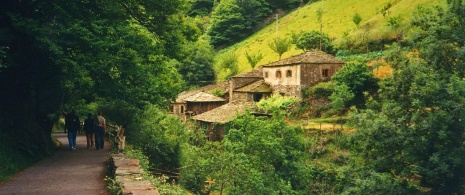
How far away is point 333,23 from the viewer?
2798 inches

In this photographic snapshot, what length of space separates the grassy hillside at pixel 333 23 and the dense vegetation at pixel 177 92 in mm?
22681

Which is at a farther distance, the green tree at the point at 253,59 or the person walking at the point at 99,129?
the green tree at the point at 253,59

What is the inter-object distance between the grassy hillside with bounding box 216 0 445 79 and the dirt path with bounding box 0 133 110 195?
44.0 metres

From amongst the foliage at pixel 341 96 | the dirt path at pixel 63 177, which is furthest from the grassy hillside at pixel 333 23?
the dirt path at pixel 63 177

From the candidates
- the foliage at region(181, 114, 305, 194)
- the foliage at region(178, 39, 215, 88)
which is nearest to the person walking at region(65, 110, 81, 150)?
the foliage at region(181, 114, 305, 194)

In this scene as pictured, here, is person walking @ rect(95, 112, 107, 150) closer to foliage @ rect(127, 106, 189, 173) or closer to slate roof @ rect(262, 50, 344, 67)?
foliage @ rect(127, 106, 189, 173)

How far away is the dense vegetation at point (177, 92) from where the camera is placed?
1397cm

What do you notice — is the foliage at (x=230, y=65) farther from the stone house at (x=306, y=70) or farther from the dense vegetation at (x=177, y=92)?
the dense vegetation at (x=177, y=92)

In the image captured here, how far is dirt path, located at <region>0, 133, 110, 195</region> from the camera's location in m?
10.8

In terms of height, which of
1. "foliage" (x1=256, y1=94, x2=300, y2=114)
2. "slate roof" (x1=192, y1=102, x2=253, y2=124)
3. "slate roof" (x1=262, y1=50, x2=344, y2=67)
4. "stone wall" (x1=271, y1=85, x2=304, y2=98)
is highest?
"slate roof" (x1=262, y1=50, x2=344, y2=67)

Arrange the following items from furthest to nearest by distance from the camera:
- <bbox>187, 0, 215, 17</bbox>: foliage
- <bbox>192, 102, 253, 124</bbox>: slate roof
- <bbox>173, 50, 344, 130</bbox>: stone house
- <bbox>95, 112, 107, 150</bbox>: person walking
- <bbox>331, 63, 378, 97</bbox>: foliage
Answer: <bbox>187, 0, 215, 17</bbox>: foliage
<bbox>173, 50, 344, 130</bbox>: stone house
<bbox>192, 102, 253, 124</bbox>: slate roof
<bbox>331, 63, 378, 97</bbox>: foliage
<bbox>95, 112, 107, 150</bbox>: person walking

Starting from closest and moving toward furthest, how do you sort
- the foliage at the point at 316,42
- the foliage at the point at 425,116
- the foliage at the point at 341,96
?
1. the foliage at the point at 425,116
2. the foliage at the point at 341,96
3. the foliage at the point at 316,42

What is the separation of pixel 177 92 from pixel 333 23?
55086mm

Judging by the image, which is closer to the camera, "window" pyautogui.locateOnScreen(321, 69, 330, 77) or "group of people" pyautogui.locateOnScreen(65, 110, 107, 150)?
"group of people" pyautogui.locateOnScreen(65, 110, 107, 150)
